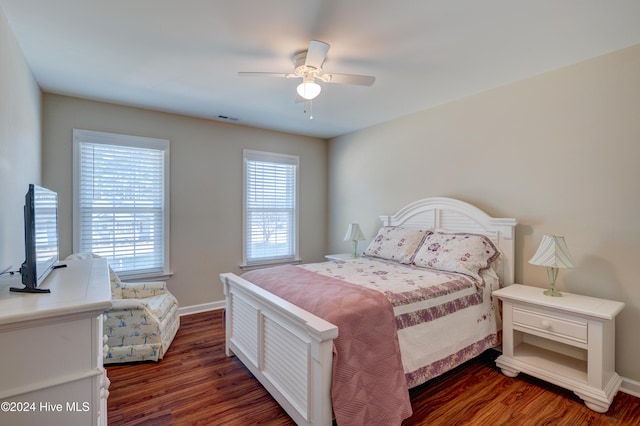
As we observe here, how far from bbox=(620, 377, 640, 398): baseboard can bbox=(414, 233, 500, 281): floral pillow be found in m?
1.18

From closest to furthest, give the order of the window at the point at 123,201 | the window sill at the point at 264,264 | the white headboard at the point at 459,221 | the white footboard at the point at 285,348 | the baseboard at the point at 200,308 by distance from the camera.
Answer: the white footboard at the point at 285,348 < the white headboard at the point at 459,221 < the window at the point at 123,201 < the baseboard at the point at 200,308 < the window sill at the point at 264,264

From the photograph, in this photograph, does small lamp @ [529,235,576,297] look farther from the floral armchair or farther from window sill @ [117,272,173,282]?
window sill @ [117,272,173,282]

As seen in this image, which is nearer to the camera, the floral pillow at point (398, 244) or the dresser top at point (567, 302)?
the dresser top at point (567, 302)

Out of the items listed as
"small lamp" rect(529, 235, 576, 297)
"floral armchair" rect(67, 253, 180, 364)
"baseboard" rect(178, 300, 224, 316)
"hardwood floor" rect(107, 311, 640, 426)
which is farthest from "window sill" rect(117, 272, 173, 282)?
"small lamp" rect(529, 235, 576, 297)

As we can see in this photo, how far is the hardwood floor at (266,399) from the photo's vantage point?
78.2 inches

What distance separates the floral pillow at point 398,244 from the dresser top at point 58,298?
2.55 meters

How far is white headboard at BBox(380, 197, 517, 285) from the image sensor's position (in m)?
2.88

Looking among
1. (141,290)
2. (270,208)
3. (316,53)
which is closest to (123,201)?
(141,290)

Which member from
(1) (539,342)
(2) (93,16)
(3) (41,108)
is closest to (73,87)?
(3) (41,108)

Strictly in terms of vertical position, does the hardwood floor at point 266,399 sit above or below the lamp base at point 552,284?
below

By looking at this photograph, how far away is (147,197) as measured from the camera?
12.1ft

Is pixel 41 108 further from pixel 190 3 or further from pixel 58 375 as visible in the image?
pixel 58 375

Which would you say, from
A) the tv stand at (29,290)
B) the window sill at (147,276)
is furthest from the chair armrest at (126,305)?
the tv stand at (29,290)

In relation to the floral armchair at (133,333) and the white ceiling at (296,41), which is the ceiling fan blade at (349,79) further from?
the floral armchair at (133,333)
